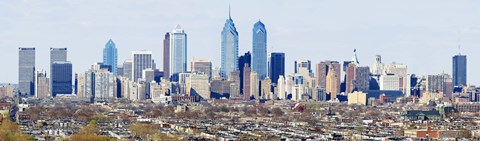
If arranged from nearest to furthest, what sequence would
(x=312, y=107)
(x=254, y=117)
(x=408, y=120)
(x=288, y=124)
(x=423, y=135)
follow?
(x=423, y=135) → (x=288, y=124) → (x=408, y=120) → (x=254, y=117) → (x=312, y=107)

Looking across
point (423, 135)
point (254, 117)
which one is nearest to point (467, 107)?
point (254, 117)

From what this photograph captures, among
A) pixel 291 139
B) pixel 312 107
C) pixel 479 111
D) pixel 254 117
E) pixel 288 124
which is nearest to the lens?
pixel 291 139

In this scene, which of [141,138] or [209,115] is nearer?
[141,138]

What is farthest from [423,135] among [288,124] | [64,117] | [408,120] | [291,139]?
[64,117]

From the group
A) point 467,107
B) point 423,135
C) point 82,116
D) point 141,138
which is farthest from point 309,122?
point 467,107

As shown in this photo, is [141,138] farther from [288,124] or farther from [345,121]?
[345,121]

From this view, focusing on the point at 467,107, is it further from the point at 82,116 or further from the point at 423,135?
the point at 423,135

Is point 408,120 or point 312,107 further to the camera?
point 312,107

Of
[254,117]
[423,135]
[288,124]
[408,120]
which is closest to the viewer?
[423,135]

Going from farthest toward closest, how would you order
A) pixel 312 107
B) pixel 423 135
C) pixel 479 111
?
pixel 312 107, pixel 479 111, pixel 423 135
